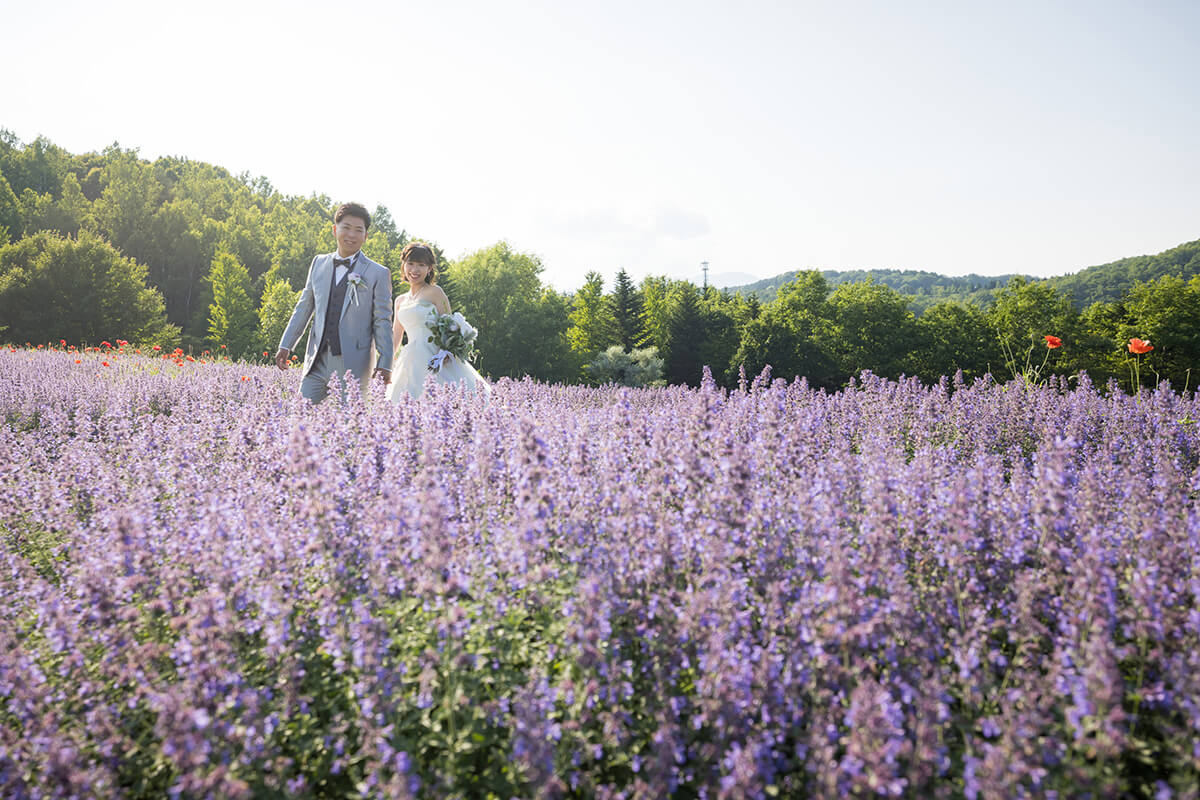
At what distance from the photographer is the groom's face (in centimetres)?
734

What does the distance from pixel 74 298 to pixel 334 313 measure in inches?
1687

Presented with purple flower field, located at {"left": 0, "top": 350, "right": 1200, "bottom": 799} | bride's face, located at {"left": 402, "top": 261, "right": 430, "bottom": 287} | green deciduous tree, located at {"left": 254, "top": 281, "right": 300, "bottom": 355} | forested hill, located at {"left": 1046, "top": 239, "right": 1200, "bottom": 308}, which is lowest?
purple flower field, located at {"left": 0, "top": 350, "right": 1200, "bottom": 799}

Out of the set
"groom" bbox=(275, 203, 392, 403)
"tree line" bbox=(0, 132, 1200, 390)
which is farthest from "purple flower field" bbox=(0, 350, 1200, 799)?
"tree line" bbox=(0, 132, 1200, 390)

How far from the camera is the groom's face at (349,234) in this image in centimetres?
734

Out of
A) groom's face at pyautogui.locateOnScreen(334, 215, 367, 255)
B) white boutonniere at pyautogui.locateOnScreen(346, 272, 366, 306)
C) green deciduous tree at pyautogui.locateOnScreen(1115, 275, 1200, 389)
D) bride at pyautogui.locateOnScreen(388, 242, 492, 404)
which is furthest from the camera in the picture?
green deciduous tree at pyautogui.locateOnScreen(1115, 275, 1200, 389)

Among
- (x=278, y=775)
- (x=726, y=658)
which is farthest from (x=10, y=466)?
(x=726, y=658)

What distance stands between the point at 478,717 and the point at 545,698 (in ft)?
0.90

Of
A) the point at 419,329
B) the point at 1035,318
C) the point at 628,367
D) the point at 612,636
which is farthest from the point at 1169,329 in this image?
the point at 612,636

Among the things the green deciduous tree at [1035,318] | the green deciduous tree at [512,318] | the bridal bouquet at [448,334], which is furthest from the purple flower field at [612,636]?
the green deciduous tree at [1035,318]

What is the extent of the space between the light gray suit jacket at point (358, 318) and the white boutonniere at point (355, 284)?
11 mm

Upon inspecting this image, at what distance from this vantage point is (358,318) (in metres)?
7.34

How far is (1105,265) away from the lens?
109m

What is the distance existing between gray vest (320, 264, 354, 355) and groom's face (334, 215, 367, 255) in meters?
0.36

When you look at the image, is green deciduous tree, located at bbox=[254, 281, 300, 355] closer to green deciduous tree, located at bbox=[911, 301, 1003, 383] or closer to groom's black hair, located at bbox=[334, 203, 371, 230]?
groom's black hair, located at bbox=[334, 203, 371, 230]
